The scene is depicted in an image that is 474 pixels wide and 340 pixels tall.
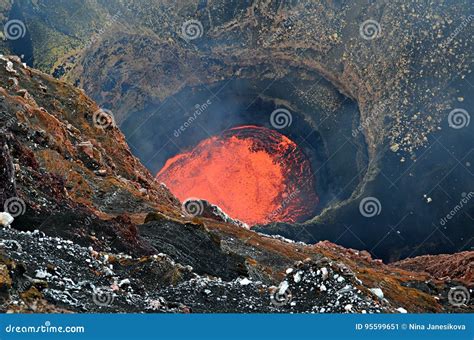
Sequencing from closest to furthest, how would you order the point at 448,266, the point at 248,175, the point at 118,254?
the point at 118,254, the point at 448,266, the point at 248,175

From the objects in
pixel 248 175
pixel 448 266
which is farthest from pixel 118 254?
pixel 248 175

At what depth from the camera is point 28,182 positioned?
27922 millimetres

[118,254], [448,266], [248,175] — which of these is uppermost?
[448,266]

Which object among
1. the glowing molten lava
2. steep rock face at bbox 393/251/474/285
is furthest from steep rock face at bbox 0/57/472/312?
the glowing molten lava

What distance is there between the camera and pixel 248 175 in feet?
265

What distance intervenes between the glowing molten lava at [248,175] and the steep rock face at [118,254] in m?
29.2

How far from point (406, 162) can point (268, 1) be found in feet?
117

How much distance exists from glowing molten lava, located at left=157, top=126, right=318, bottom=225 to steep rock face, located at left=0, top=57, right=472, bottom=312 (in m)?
29.2

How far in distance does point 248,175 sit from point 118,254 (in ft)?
188

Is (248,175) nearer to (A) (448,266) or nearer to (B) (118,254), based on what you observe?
(A) (448,266)

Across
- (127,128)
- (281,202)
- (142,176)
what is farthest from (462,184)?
(127,128)

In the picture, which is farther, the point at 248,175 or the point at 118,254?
the point at 248,175

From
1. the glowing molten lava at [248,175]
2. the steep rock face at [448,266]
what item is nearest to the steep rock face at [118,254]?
the steep rock face at [448,266]

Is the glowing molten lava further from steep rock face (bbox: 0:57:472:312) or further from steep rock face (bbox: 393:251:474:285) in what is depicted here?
steep rock face (bbox: 0:57:472:312)
